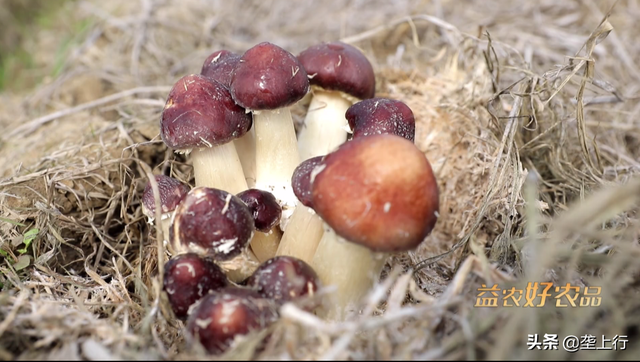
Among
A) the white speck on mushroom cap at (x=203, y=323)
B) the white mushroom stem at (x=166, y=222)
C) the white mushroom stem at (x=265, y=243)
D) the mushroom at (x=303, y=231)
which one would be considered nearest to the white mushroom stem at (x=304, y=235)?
the mushroom at (x=303, y=231)

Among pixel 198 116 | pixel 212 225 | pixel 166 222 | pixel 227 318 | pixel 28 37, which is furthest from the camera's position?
pixel 28 37

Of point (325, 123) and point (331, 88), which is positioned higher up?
point (331, 88)

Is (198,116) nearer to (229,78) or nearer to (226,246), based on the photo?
(229,78)

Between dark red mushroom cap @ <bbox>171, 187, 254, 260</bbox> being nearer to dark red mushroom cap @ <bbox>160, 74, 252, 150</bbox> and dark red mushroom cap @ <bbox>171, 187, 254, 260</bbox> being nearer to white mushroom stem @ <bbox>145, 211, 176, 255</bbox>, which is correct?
white mushroom stem @ <bbox>145, 211, 176, 255</bbox>

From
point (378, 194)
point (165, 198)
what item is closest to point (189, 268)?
point (165, 198)

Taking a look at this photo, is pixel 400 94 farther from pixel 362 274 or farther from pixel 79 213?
pixel 79 213

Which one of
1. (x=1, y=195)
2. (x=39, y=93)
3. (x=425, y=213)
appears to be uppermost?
(x=425, y=213)

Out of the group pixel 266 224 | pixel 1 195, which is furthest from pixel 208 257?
pixel 1 195
